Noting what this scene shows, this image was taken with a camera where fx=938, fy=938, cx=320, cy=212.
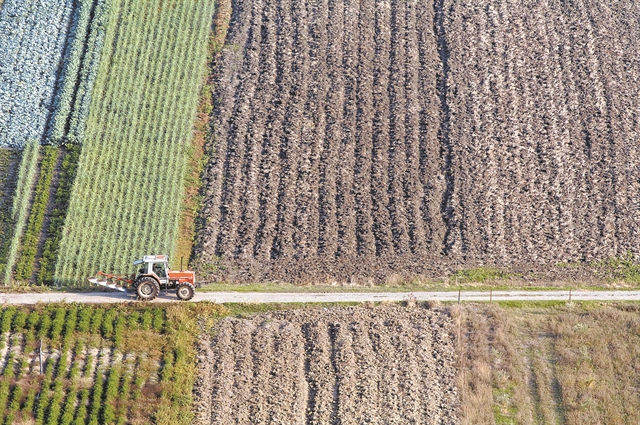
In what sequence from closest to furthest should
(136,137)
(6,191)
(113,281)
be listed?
(113,281) → (6,191) → (136,137)

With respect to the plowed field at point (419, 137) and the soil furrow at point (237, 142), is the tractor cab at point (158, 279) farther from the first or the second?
the soil furrow at point (237, 142)

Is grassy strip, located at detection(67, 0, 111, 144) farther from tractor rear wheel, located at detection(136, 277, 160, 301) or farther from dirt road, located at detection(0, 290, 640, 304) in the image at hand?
tractor rear wheel, located at detection(136, 277, 160, 301)

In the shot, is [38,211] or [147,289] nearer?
[147,289]

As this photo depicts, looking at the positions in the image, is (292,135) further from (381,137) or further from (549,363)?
(549,363)

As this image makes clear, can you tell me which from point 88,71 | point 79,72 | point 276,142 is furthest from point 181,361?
point 79,72

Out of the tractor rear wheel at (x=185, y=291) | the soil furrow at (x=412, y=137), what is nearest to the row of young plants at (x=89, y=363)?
the tractor rear wheel at (x=185, y=291)

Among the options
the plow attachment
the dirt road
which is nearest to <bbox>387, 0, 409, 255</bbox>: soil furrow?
the dirt road

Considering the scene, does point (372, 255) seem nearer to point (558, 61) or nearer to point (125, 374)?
point (125, 374)
